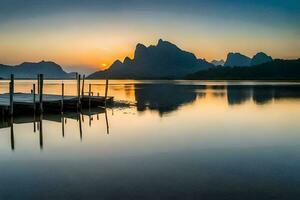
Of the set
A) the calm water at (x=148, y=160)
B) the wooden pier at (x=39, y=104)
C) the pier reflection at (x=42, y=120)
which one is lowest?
the calm water at (x=148, y=160)

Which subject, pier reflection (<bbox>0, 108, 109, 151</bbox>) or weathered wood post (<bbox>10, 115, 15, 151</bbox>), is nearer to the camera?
weathered wood post (<bbox>10, 115, 15, 151</bbox>)

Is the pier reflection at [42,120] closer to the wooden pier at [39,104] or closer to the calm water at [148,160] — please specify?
the calm water at [148,160]

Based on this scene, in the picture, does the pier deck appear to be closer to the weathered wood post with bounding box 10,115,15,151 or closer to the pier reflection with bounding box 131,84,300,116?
the weathered wood post with bounding box 10,115,15,151

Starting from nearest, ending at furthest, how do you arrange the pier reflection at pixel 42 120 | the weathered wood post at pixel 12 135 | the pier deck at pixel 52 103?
the weathered wood post at pixel 12 135, the pier reflection at pixel 42 120, the pier deck at pixel 52 103

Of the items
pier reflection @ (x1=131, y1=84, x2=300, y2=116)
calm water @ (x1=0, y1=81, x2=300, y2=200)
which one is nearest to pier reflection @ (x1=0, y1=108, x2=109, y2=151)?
calm water @ (x1=0, y1=81, x2=300, y2=200)

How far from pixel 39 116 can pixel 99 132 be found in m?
9.58

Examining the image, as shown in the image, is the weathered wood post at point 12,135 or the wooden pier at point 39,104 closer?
the weathered wood post at point 12,135

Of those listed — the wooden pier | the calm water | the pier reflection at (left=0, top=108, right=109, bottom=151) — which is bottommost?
the calm water

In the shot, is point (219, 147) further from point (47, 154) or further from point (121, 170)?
point (47, 154)

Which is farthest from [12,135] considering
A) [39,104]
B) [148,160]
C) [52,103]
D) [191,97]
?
[191,97]

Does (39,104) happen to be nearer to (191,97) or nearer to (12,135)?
(12,135)

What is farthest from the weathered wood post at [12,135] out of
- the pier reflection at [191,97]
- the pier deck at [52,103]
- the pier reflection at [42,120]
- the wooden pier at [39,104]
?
the pier reflection at [191,97]

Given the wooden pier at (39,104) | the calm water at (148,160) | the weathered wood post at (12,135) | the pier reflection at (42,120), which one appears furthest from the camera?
the wooden pier at (39,104)

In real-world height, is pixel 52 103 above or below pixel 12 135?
above
